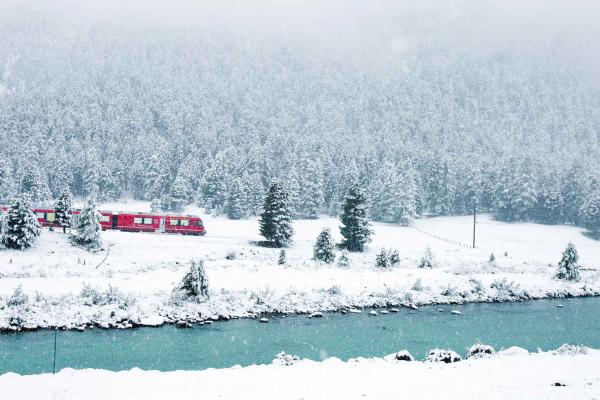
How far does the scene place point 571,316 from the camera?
40812mm

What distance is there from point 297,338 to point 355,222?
1364 inches

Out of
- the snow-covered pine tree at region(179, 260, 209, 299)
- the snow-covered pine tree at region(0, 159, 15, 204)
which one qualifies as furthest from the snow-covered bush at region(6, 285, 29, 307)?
the snow-covered pine tree at region(0, 159, 15, 204)

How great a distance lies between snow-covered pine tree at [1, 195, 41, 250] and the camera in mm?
49062

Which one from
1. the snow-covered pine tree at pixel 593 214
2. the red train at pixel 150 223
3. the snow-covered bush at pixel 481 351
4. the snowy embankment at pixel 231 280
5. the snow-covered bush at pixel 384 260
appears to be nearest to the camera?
the snow-covered bush at pixel 481 351

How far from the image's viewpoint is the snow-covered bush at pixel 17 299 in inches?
1224

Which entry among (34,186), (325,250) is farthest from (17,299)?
(34,186)

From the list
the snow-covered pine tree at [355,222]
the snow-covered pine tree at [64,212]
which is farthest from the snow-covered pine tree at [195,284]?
the snow-covered pine tree at [355,222]

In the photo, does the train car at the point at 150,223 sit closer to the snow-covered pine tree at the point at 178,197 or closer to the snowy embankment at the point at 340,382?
the snow-covered pine tree at the point at 178,197

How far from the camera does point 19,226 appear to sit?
4959cm

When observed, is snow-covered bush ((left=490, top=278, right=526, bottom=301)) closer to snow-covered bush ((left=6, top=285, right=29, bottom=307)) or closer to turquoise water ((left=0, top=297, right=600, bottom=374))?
turquoise water ((left=0, top=297, right=600, bottom=374))

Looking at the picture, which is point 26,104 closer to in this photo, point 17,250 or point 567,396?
point 17,250

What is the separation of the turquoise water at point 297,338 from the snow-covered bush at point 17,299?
314 centimetres

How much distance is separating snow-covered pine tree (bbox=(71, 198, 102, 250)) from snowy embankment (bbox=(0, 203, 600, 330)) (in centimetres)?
144

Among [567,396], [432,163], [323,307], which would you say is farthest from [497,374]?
[432,163]
